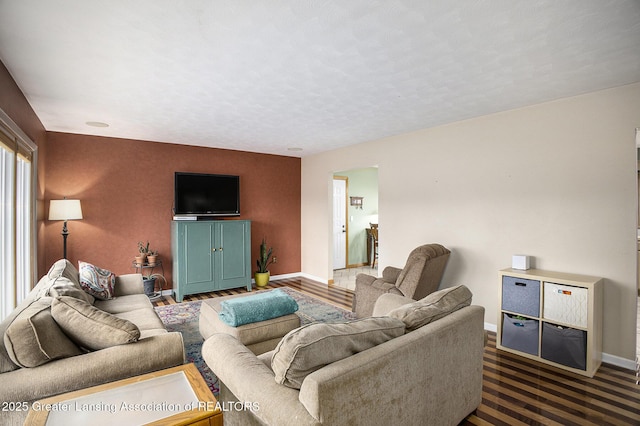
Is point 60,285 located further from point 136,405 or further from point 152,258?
point 152,258

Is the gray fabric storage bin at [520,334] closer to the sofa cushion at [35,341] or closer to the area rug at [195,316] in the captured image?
the area rug at [195,316]

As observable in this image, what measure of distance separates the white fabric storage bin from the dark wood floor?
0.44 m

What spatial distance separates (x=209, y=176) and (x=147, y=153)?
970 mm

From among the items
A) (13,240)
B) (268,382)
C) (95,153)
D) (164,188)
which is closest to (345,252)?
(164,188)

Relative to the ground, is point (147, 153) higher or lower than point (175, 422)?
higher

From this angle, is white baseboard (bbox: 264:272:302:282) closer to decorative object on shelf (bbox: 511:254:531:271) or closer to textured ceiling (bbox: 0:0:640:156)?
textured ceiling (bbox: 0:0:640:156)

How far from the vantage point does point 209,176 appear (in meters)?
5.46

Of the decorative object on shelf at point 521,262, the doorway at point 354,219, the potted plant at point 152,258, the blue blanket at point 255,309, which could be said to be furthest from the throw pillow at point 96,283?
the doorway at point 354,219

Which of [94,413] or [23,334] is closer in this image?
[94,413]

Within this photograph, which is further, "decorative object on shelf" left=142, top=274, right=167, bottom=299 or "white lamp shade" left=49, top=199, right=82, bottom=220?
"decorative object on shelf" left=142, top=274, right=167, bottom=299

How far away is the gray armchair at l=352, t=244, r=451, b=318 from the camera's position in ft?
11.0

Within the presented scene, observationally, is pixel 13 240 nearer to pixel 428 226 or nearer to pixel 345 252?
pixel 428 226

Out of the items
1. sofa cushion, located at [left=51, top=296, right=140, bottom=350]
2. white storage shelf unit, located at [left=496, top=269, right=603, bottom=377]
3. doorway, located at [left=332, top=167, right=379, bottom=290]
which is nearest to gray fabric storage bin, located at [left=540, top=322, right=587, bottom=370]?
white storage shelf unit, located at [left=496, top=269, right=603, bottom=377]

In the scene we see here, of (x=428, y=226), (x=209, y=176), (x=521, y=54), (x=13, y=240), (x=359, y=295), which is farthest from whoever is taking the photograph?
(x=209, y=176)
